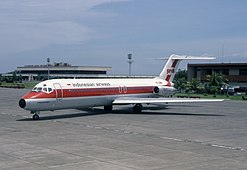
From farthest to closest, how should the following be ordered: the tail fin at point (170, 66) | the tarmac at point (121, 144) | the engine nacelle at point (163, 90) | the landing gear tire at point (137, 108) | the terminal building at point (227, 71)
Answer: the terminal building at point (227, 71) < the tail fin at point (170, 66) < the engine nacelle at point (163, 90) < the landing gear tire at point (137, 108) < the tarmac at point (121, 144)

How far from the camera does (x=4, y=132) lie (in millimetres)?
23703

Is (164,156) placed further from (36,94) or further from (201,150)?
(36,94)

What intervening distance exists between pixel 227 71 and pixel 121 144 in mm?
90280

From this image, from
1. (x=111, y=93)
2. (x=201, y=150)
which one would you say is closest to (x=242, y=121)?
(x=111, y=93)

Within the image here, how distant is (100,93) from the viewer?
36.3 m

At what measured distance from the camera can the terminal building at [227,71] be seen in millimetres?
102000

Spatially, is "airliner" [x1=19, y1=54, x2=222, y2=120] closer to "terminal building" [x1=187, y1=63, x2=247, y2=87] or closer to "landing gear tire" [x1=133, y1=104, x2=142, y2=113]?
A: "landing gear tire" [x1=133, y1=104, x2=142, y2=113]

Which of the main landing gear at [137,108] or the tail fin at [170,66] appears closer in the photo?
the main landing gear at [137,108]

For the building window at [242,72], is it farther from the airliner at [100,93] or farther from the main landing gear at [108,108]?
the main landing gear at [108,108]

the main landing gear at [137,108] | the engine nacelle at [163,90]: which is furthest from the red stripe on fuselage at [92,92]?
the main landing gear at [137,108]

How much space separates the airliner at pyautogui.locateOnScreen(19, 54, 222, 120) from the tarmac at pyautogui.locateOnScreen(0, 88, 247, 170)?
4.89 ft

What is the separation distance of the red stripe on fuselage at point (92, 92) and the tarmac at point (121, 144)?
175cm

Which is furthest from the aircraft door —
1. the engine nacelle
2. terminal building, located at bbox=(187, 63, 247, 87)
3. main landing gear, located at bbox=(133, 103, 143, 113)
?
terminal building, located at bbox=(187, 63, 247, 87)

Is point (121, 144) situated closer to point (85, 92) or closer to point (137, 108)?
point (85, 92)
